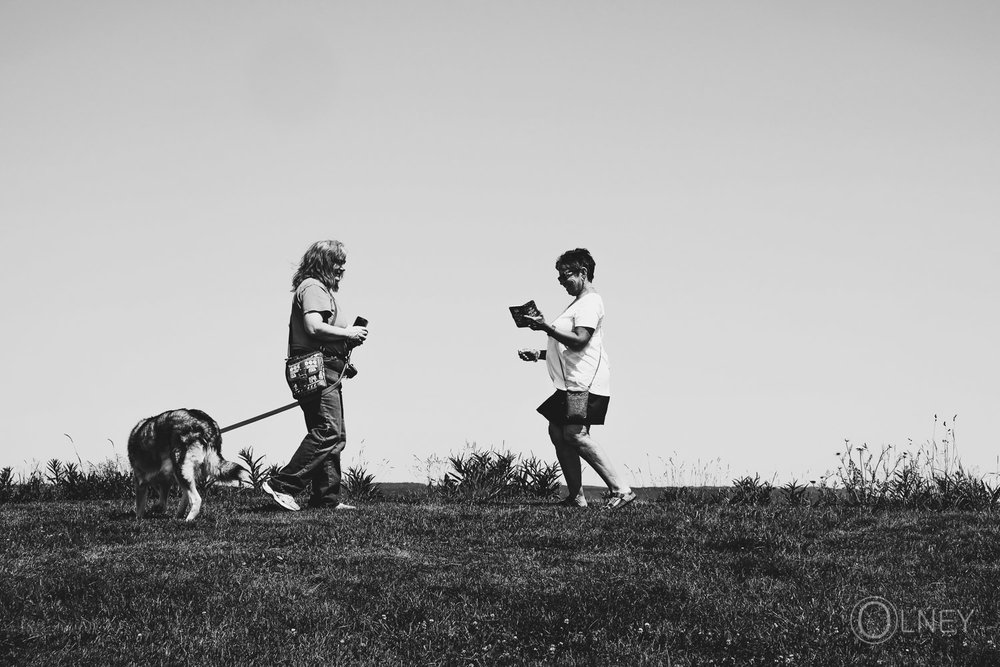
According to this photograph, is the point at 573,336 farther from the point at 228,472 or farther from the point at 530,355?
the point at 228,472

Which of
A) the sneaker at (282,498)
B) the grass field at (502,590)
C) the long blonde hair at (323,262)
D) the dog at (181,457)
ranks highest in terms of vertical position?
the long blonde hair at (323,262)

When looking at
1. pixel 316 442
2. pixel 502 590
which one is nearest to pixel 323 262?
pixel 316 442

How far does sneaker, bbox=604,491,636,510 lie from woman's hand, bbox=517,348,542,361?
1449 millimetres

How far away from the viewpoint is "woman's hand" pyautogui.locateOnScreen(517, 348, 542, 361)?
8992 millimetres

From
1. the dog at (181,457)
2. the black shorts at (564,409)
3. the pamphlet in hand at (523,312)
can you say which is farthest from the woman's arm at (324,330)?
the black shorts at (564,409)

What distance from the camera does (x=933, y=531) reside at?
25.5 feet

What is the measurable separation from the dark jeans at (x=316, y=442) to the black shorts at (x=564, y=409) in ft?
6.14

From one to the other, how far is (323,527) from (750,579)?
11.1ft

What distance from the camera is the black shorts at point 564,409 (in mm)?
8617

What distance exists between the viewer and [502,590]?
557 cm

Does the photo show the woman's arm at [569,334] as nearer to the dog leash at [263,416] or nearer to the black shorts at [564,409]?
the black shorts at [564,409]

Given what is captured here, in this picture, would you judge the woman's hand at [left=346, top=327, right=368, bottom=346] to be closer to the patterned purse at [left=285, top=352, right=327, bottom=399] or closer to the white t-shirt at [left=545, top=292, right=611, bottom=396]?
the patterned purse at [left=285, top=352, right=327, bottom=399]

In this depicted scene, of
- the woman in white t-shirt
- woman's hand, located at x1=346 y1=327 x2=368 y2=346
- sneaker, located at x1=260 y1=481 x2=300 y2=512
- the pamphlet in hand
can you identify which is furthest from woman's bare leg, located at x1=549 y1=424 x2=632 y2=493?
sneaker, located at x1=260 y1=481 x2=300 y2=512

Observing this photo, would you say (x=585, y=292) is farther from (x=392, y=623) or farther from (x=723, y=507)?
(x=392, y=623)
